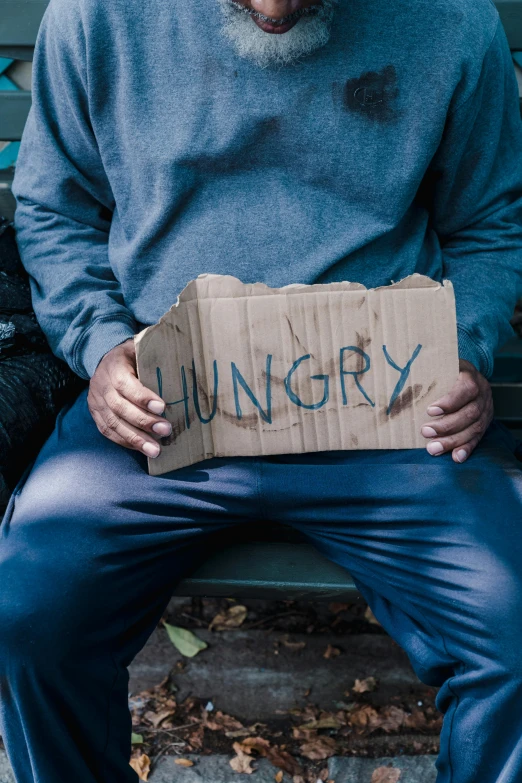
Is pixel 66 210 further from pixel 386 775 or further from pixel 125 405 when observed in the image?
pixel 386 775

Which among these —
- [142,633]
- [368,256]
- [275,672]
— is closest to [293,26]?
[368,256]

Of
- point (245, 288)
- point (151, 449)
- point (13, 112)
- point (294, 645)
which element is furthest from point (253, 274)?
point (294, 645)

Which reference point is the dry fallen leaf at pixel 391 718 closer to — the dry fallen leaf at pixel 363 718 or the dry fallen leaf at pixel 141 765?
the dry fallen leaf at pixel 363 718

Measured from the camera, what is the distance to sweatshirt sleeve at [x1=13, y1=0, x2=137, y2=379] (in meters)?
2.05

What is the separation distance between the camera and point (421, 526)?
1.80m

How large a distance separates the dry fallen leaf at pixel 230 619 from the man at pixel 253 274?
3.04ft

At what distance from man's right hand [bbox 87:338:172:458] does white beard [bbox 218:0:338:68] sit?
2.42ft

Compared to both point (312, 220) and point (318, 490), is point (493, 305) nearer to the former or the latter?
point (312, 220)

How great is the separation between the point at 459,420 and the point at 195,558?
696mm

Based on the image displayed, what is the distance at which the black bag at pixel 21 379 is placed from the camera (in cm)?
196

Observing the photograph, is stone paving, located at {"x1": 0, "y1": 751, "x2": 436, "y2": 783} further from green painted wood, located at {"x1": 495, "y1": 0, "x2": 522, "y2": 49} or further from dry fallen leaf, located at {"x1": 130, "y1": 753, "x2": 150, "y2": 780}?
green painted wood, located at {"x1": 495, "y1": 0, "x2": 522, "y2": 49}

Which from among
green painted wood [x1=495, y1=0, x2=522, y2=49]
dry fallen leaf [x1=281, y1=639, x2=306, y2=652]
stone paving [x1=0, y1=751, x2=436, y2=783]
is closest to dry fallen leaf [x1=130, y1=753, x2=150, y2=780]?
stone paving [x1=0, y1=751, x2=436, y2=783]

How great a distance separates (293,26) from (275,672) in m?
1.87

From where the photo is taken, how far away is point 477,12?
6.64 ft
